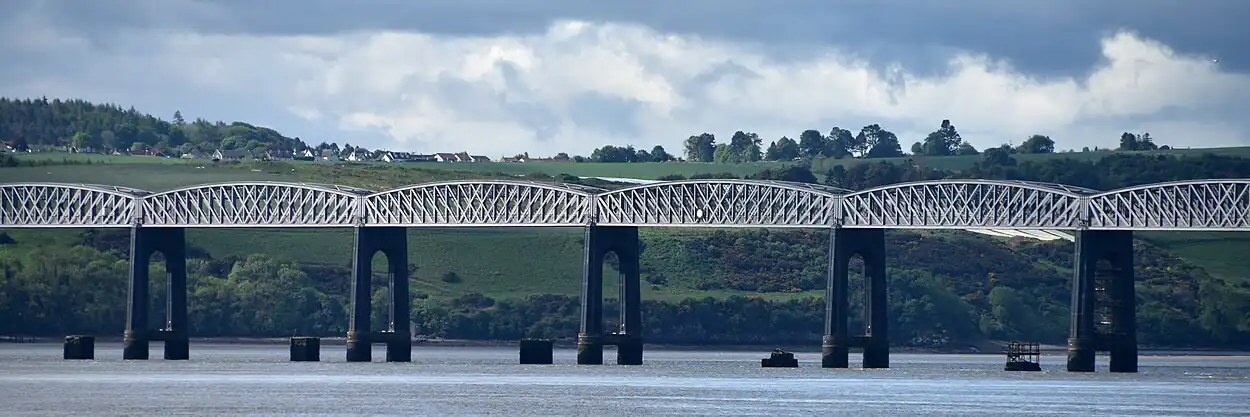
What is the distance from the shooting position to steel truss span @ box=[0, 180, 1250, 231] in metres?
160

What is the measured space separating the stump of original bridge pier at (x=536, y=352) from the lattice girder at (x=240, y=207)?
19173 millimetres

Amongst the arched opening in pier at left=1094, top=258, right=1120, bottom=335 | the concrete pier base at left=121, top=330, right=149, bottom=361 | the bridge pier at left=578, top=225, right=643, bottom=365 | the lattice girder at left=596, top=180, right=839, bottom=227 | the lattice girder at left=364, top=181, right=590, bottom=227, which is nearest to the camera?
the arched opening in pier at left=1094, top=258, right=1120, bottom=335

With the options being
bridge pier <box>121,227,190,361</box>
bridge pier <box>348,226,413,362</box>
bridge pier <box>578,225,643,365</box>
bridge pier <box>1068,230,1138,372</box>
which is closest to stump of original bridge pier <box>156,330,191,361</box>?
bridge pier <box>121,227,190,361</box>

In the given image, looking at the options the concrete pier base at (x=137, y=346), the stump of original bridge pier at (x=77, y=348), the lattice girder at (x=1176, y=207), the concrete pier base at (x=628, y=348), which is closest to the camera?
the lattice girder at (x=1176, y=207)

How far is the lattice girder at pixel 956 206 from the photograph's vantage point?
545 feet

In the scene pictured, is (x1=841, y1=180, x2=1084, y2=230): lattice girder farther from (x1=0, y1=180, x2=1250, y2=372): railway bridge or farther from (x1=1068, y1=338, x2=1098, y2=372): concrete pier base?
(x1=1068, y1=338, x2=1098, y2=372): concrete pier base

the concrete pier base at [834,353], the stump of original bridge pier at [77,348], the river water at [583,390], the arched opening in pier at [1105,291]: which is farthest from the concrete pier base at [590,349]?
the stump of original bridge pier at [77,348]

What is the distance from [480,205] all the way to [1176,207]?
53235mm

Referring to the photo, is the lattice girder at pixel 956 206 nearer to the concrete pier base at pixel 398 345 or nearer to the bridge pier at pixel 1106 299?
the bridge pier at pixel 1106 299

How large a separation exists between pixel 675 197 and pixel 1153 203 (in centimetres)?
3588

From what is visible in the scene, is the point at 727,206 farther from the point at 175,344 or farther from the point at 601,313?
the point at 175,344

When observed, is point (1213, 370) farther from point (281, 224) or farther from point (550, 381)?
point (281, 224)

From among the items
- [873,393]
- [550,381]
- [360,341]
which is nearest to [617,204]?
[360,341]

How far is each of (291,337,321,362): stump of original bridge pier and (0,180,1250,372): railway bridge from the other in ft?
10.7
